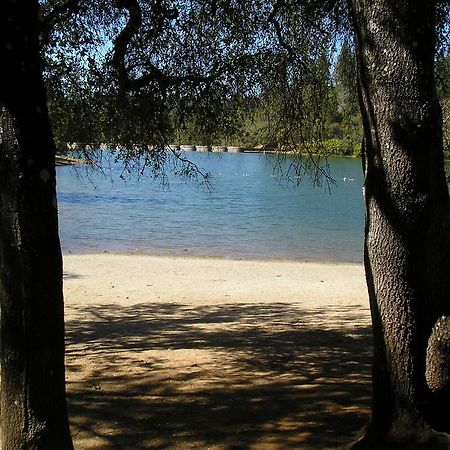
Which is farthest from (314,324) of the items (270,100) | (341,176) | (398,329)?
(341,176)

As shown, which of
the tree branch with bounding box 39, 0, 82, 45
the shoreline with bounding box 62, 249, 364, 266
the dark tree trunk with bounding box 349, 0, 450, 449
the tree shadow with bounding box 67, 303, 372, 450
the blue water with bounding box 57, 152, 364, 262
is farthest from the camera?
the blue water with bounding box 57, 152, 364, 262

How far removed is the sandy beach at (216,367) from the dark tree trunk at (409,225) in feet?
1.83

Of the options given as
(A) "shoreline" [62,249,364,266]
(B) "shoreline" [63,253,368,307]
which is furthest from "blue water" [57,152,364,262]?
(B) "shoreline" [63,253,368,307]

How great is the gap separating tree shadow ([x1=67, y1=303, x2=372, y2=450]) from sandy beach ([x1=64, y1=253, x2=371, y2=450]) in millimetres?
10

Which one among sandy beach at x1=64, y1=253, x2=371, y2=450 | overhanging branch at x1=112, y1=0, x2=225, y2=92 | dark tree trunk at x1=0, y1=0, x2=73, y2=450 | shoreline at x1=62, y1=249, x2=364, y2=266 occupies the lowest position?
shoreline at x1=62, y1=249, x2=364, y2=266

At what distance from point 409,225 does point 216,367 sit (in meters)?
2.77

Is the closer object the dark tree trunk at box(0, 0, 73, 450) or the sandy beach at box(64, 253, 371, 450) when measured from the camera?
the dark tree trunk at box(0, 0, 73, 450)

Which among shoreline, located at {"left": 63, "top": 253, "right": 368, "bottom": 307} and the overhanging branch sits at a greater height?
the overhanging branch

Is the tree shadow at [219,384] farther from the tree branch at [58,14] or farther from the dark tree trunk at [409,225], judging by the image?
the tree branch at [58,14]

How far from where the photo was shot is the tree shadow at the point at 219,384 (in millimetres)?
3770

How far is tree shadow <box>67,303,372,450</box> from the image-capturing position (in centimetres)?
377

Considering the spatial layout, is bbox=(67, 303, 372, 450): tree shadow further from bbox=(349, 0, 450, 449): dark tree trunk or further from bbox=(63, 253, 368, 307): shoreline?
bbox=(63, 253, 368, 307): shoreline

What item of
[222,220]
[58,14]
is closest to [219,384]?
[58,14]

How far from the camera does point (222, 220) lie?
27.5 m
